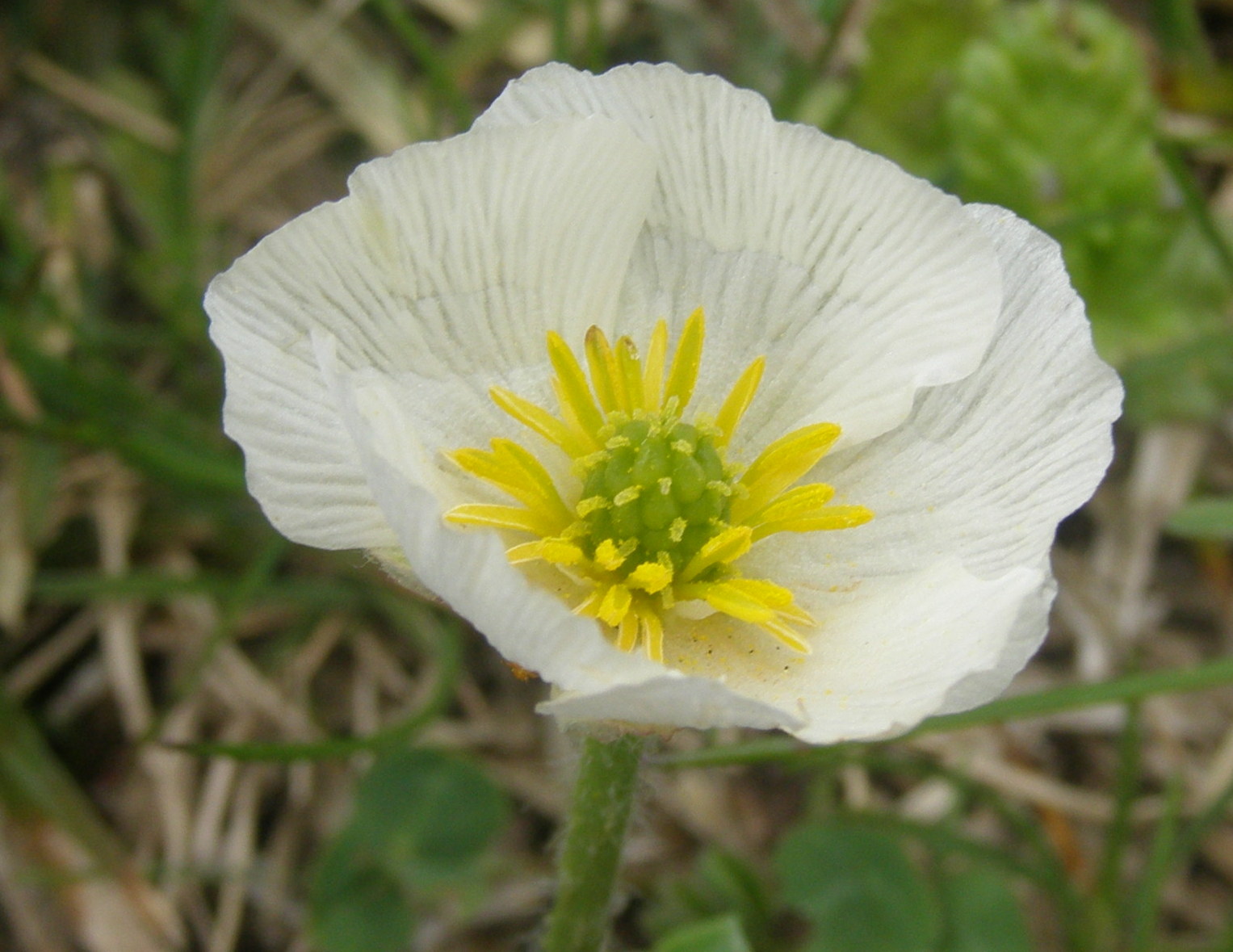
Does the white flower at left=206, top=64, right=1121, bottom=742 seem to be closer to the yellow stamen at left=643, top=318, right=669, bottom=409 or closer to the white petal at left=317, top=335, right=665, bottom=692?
the yellow stamen at left=643, top=318, right=669, bottom=409

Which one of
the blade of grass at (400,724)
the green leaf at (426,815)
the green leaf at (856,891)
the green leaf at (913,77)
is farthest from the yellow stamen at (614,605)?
the green leaf at (913,77)

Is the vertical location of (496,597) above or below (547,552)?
above

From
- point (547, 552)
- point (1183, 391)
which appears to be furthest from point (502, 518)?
point (1183, 391)

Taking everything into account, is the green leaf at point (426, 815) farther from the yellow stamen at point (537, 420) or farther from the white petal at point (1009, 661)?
the white petal at point (1009, 661)

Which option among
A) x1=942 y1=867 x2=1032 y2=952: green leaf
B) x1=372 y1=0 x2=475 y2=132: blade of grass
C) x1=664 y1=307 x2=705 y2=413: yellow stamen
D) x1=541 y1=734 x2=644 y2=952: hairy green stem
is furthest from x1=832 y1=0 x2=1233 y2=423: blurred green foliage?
x1=541 y1=734 x2=644 y2=952: hairy green stem

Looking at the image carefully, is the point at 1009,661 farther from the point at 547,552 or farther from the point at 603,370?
the point at 603,370

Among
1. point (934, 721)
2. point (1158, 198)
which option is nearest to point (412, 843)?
point (934, 721)

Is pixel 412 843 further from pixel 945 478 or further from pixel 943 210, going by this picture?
pixel 943 210

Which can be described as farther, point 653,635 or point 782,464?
point 782,464
